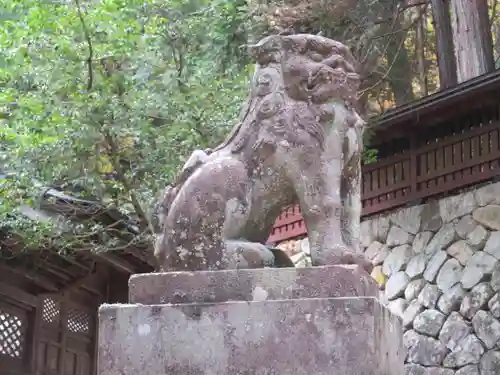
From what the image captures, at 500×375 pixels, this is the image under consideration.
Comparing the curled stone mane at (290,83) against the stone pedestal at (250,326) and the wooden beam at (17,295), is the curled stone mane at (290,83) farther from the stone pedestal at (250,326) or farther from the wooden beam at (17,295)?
the wooden beam at (17,295)

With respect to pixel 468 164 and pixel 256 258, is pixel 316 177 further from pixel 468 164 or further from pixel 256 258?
pixel 468 164

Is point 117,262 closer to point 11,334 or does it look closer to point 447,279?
point 11,334

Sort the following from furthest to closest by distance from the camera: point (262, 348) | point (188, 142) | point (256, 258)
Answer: point (188, 142)
point (256, 258)
point (262, 348)

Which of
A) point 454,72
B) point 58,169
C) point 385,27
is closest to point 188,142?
point 58,169

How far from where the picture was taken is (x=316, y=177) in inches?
149

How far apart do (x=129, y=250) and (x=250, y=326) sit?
19.0 feet

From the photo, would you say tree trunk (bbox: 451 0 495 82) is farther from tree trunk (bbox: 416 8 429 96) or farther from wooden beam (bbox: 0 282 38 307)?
wooden beam (bbox: 0 282 38 307)

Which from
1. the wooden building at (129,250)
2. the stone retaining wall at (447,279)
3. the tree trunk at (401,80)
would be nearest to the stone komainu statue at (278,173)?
the wooden building at (129,250)

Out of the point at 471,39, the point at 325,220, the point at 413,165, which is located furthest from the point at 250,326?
the point at 471,39

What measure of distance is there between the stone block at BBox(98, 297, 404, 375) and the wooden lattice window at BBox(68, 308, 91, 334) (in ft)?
27.7

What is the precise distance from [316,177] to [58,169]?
4814 mm

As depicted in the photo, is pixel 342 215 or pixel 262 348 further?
pixel 342 215

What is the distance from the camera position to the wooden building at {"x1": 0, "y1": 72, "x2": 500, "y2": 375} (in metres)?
10.1

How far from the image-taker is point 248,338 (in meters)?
3.48
